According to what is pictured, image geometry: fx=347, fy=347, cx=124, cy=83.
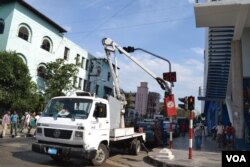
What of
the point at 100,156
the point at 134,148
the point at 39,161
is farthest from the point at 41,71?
the point at 100,156

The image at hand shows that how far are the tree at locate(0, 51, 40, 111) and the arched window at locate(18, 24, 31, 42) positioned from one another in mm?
3792

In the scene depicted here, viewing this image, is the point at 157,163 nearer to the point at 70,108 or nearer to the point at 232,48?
the point at 70,108

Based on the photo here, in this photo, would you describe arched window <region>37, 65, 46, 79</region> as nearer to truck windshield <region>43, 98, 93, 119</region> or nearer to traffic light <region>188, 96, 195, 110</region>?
traffic light <region>188, 96, 195, 110</region>

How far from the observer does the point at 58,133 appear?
36.0 ft

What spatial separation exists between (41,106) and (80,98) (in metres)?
23.2

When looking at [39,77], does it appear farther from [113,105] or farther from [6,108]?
[113,105]

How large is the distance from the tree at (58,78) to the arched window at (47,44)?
7.02ft

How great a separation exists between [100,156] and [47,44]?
88.4ft

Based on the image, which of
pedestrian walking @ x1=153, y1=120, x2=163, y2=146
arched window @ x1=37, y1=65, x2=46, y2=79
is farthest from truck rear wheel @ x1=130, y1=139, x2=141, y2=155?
arched window @ x1=37, y1=65, x2=46, y2=79

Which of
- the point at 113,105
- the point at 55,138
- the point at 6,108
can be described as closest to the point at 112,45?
the point at 113,105

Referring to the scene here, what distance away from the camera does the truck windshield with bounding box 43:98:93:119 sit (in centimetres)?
1126

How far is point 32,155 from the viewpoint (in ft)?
42.3

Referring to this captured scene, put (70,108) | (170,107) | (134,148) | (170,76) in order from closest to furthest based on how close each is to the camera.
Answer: (70,108), (134,148), (170,107), (170,76)

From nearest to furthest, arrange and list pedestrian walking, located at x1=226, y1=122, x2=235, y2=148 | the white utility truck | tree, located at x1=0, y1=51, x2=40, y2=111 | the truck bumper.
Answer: the truck bumper < the white utility truck < pedestrian walking, located at x1=226, y1=122, x2=235, y2=148 < tree, located at x1=0, y1=51, x2=40, y2=111
